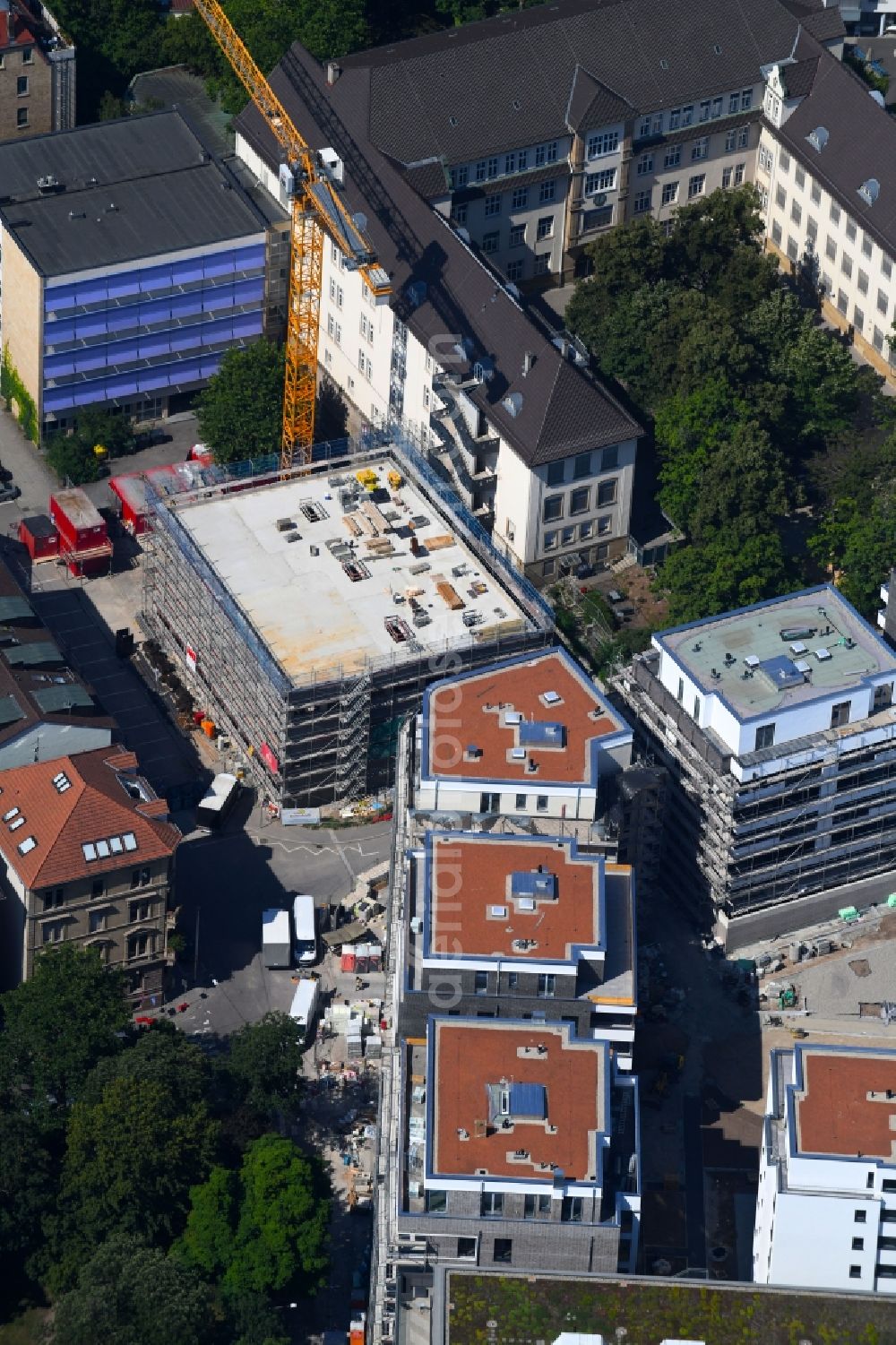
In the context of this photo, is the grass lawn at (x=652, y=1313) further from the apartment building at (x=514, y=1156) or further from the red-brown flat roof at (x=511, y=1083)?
the red-brown flat roof at (x=511, y=1083)

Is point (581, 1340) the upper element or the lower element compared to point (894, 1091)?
lower

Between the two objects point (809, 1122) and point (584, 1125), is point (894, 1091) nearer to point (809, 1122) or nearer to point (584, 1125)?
point (809, 1122)

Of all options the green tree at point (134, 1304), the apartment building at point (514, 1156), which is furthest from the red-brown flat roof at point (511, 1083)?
the green tree at point (134, 1304)

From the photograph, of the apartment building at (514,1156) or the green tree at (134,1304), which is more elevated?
the apartment building at (514,1156)

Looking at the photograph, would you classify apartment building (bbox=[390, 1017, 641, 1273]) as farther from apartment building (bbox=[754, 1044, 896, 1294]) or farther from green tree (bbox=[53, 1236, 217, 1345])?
green tree (bbox=[53, 1236, 217, 1345])

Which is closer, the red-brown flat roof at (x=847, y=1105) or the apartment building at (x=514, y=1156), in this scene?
the apartment building at (x=514, y=1156)

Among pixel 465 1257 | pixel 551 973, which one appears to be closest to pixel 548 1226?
pixel 465 1257

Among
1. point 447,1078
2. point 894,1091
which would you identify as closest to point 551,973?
point 447,1078

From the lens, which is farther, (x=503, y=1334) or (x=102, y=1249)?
(x=102, y=1249)
